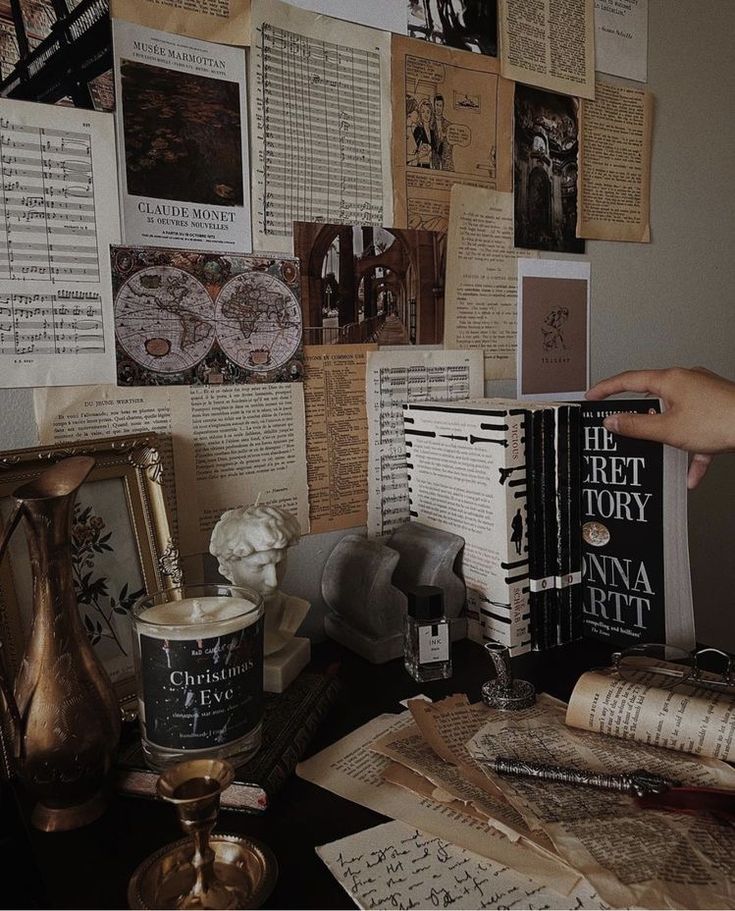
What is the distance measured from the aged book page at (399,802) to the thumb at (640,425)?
394mm

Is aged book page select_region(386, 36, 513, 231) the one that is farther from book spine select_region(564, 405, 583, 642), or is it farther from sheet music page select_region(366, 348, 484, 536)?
book spine select_region(564, 405, 583, 642)

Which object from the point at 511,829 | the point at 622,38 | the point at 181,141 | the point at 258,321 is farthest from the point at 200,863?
the point at 622,38

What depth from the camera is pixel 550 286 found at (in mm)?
1133

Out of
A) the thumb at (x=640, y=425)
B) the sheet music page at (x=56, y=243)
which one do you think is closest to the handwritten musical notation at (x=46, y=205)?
the sheet music page at (x=56, y=243)

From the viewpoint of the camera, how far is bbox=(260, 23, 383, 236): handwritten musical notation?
0.84m

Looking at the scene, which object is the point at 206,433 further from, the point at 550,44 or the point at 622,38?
the point at 622,38

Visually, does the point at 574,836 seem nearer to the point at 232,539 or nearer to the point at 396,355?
the point at 232,539

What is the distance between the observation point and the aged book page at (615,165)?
3.79 feet

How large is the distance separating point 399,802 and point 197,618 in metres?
0.21

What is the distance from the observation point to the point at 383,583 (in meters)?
0.84

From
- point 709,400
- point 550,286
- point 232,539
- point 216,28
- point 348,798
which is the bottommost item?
point 348,798

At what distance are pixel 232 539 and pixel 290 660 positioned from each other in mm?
139

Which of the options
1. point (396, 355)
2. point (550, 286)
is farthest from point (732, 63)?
point (396, 355)

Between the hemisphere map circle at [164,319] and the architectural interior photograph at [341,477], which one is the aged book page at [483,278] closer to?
the architectural interior photograph at [341,477]
